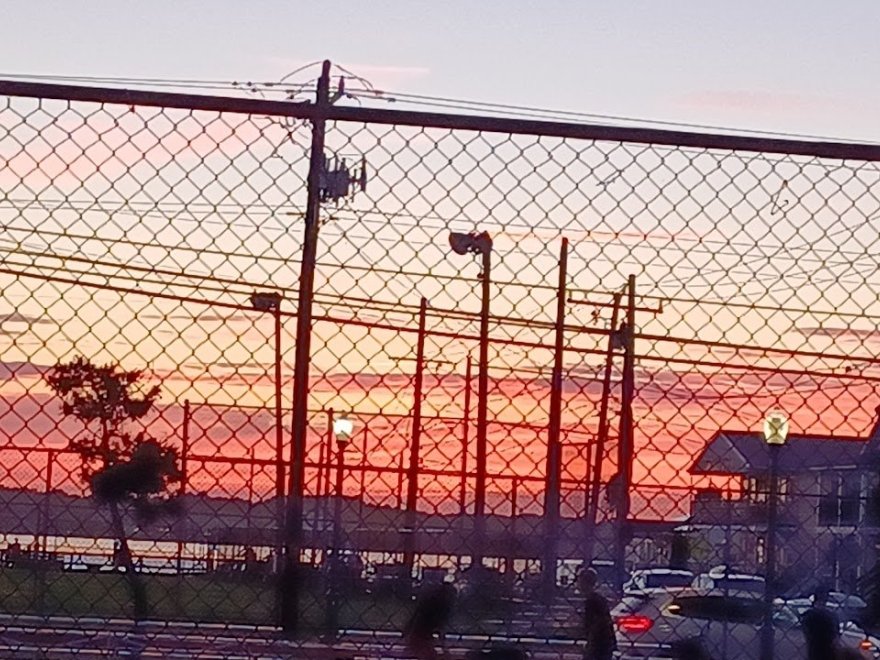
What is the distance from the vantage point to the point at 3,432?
4.40 metres

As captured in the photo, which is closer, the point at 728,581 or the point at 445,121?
the point at 445,121

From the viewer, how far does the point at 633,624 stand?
342 inches

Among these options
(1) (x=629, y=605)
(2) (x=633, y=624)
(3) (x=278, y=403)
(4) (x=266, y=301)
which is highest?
(4) (x=266, y=301)

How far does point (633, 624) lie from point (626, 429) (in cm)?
403

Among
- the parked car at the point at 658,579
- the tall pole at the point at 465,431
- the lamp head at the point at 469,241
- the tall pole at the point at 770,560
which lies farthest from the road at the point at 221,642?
the lamp head at the point at 469,241

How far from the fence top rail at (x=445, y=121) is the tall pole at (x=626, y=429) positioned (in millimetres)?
417

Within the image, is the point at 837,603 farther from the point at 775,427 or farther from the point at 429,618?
the point at 429,618

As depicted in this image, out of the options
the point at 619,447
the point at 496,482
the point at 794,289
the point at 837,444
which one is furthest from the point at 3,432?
the point at 837,444

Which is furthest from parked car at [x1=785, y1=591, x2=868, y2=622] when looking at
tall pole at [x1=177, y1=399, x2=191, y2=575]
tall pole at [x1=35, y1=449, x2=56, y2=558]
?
tall pole at [x1=35, y1=449, x2=56, y2=558]

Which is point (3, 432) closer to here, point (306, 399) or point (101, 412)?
point (101, 412)

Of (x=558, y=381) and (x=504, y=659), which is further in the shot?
(x=504, y=659)

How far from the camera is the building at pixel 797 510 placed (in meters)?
5.06

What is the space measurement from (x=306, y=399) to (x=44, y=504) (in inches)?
33.7

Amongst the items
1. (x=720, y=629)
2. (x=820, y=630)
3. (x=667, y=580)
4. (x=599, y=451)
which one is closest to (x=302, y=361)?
(x=599, y=451)
